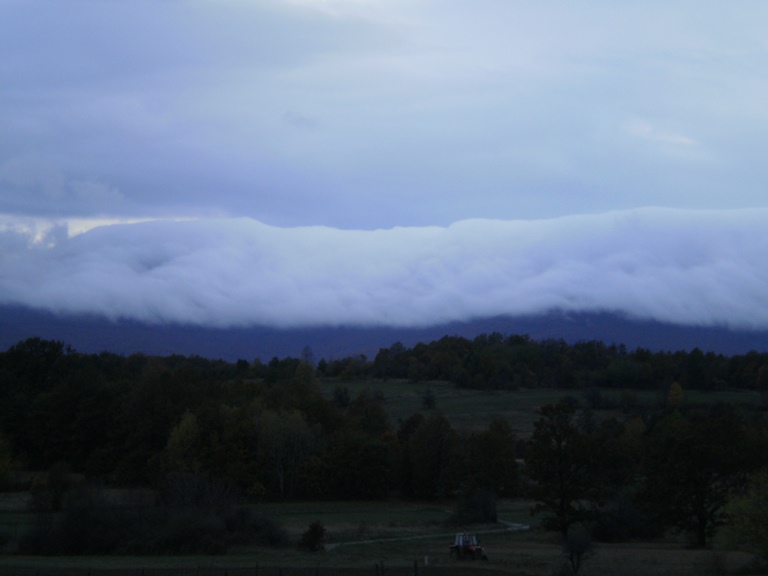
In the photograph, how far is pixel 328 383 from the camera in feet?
573

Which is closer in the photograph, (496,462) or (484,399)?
(496,462)

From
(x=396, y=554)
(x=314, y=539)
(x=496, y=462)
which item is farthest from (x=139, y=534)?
(x=496, y=462)

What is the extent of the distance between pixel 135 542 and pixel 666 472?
103 ft

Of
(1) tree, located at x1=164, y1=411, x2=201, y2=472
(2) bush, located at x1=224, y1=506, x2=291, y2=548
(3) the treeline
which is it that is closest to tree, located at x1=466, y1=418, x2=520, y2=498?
(1) tree, located at x1=164, y1=411, x2=201, y2=472

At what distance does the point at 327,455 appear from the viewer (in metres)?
87.9

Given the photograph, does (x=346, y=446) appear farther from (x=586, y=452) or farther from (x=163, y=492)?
(x=586, y=452)

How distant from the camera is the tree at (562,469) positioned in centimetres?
5128

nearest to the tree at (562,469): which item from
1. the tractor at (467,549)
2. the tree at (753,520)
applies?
the tractor at (467,549)

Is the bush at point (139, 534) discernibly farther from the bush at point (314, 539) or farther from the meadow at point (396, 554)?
the bush at point (314, 539)

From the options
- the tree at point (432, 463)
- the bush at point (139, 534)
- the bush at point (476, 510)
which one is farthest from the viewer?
the tree at point (432, 463)

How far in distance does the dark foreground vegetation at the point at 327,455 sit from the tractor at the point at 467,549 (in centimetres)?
550

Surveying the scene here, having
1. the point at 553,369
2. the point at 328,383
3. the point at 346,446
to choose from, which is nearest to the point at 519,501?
the point at 346,446

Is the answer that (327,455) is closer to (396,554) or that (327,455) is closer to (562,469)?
(562,469)

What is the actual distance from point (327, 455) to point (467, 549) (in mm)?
48349
